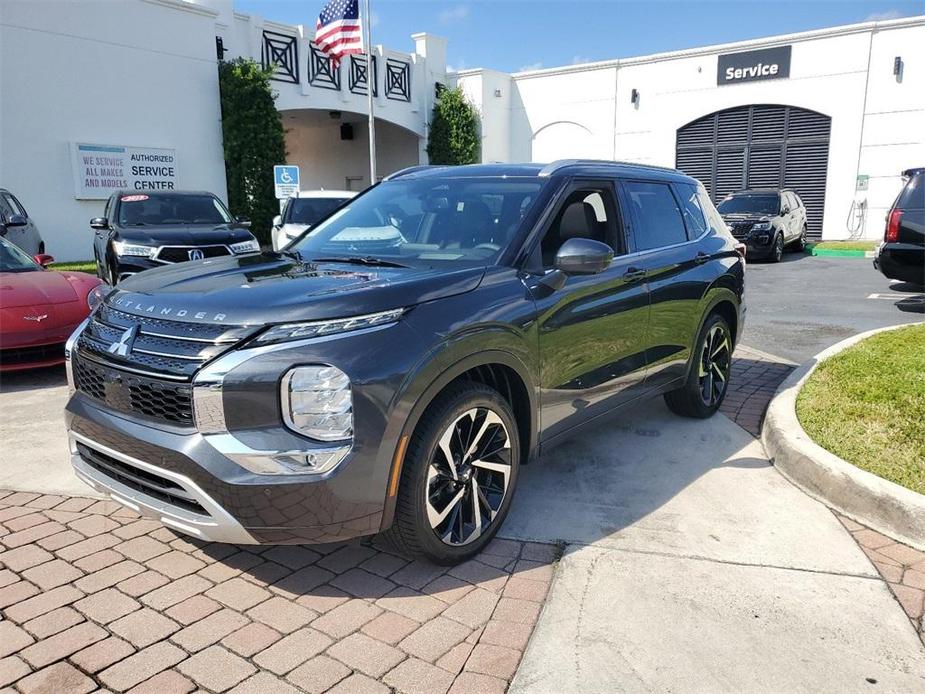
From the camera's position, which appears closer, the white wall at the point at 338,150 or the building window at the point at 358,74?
the building window at the point at 358,74

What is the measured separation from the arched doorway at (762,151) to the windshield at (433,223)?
70.8ft

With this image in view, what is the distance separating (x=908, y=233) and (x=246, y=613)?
34.8 ft

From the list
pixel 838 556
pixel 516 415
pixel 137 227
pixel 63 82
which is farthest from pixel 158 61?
pixel 838 556

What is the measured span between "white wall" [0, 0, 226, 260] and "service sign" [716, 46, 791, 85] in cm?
1583

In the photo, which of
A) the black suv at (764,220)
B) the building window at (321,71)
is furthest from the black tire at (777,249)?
the building window at (321,71)

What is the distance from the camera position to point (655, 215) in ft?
15.7

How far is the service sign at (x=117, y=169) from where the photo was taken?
15.9 meters

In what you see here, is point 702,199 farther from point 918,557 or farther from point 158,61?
point 158,61

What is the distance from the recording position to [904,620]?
290 centimetres

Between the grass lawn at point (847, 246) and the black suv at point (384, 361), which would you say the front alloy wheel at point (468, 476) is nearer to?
the black suv at point (384, 361)

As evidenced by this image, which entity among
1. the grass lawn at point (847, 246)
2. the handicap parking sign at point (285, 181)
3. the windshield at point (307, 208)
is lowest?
the grass lawn at point (847, 246)

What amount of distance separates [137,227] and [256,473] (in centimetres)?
808

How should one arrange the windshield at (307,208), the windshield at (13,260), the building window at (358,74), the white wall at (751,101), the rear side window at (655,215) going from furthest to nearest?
1. the building window at (358,74)
2. the white wall at (751,101)
3. the windshield at (307,208)
4. the windshield at (13,260)
5. the rear side window at (655,215)

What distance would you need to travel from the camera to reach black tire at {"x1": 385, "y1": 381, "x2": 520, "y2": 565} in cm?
296
